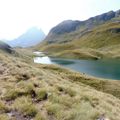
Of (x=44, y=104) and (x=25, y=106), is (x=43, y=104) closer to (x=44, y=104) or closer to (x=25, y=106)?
(x=44, y=104)

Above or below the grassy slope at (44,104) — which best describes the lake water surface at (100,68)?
below

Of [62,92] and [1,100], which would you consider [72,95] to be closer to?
[62,92]

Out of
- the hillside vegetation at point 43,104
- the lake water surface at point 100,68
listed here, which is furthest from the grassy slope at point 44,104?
the lake water surface at point 100,68

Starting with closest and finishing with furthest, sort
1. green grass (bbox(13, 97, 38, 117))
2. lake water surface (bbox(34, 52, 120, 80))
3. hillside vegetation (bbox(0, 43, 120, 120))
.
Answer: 1. hillside vegetation (bbox(0, 43, 120, 120))
2. green grass (bbox(13, 97, 38, 117))
3. lake water surface (bbox(34, 52, 120, 80))

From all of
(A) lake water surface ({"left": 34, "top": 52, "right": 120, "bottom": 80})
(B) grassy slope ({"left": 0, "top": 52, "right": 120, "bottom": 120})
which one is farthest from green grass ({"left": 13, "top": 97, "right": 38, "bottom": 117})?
(A) lake water surface ({"left": 34, "top": 52, "right": 120, "bottom": 80})

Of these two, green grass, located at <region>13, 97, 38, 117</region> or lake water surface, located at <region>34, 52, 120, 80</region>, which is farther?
lake water surface, located at <region>34, 52, 120, 80</region>

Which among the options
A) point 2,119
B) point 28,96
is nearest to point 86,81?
point 28,96

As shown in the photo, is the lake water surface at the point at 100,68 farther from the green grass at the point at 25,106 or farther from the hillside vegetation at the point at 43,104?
the green grass at the point at 25,106

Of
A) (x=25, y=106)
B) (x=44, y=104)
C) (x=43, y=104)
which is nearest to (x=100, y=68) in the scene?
(x=43, y=104)

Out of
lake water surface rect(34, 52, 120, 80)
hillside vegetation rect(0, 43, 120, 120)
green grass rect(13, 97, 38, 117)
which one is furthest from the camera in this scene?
lake water surface rect(34, 52, 120, 80)

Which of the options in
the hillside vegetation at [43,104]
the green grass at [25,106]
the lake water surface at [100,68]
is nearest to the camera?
the hillside vegetation at [43,104]

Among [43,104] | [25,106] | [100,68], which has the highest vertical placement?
[25,106]

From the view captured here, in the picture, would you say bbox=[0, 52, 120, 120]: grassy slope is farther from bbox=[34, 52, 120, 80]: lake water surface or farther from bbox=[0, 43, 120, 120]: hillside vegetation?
bbox=[34, 52, 120, 80]: lake water surface

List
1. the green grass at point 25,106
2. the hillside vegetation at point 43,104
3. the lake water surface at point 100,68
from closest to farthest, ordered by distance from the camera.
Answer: the hillside vegetation at point 43,104, the green grass at point 25,106, the lake water surface at point 100,68
